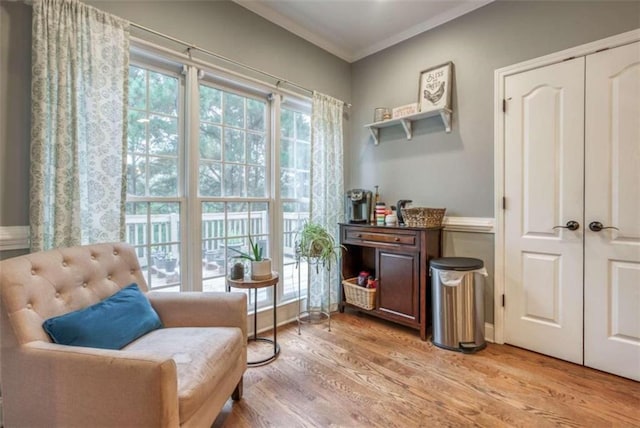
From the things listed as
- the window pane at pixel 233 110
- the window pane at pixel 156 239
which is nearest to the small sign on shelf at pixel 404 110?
the window pane at pixel 233 110

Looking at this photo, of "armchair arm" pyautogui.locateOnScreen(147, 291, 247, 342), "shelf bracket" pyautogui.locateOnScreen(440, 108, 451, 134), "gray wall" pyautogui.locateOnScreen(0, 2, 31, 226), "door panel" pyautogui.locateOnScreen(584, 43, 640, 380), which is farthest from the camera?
"shelf bracket" pyautogui.locateOnScreen(440, 108, 451, 134)

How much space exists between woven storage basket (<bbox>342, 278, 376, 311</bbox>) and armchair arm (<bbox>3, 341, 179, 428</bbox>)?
2.10m

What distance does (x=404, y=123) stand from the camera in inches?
116

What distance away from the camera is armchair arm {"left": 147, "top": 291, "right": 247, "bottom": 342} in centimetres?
170

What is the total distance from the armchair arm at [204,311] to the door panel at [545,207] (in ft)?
6.95

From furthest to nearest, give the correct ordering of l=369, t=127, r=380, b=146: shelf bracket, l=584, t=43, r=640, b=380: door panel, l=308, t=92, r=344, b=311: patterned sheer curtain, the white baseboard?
l=369, t=127, r=380, b=146: shelf bracket
l=308, t=92, r=344, b=311: patterned sheer curtain
the white baseboard
l=584, t=43, r=640, b=380: door panel

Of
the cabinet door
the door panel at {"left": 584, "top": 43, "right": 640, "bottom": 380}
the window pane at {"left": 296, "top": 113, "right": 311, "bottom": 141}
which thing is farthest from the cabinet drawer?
the door panel at {"left": 584, "top": 43, "right": 640, "bottom": 380}

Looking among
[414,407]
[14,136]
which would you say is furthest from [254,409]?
[14,136]

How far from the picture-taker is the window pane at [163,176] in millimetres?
2133

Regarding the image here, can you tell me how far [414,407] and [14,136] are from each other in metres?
2.61

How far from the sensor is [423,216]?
8.42ft

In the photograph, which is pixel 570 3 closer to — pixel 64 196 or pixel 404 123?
pixel 404 123

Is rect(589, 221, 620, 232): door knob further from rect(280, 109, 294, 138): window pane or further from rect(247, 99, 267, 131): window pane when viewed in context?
rect(247, 99, 267, 131): window pane

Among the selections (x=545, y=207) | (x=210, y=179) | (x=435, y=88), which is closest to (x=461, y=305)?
(x=545, y=207)
